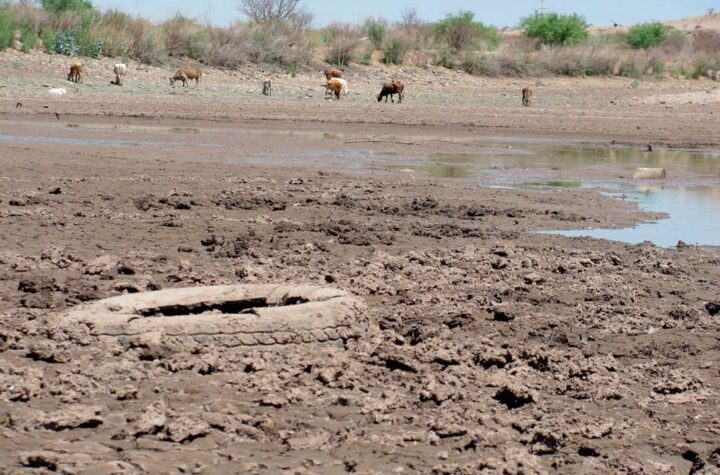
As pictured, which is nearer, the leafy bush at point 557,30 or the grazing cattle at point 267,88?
the grazing cattle at point 267,88

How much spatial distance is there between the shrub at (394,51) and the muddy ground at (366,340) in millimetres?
33958

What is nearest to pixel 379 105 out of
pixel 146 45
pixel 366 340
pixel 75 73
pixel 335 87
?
pixel 335 87

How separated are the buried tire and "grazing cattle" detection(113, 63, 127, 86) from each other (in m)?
26.7

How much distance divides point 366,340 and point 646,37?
251ft

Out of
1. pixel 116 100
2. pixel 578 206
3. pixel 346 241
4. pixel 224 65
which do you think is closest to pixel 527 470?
pixel 346 241

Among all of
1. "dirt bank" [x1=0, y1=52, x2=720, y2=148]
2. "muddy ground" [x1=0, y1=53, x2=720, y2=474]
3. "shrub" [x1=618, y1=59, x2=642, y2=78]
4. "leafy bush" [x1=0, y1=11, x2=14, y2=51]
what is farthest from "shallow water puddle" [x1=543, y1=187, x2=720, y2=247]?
"shrub" [x1=618, y1=59, x2=642, y2=78]

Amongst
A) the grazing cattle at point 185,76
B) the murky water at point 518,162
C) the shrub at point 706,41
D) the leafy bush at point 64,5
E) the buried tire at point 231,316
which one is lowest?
the murky water at point 518,162

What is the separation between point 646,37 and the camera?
3127 inches

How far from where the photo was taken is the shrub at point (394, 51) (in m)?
48.1

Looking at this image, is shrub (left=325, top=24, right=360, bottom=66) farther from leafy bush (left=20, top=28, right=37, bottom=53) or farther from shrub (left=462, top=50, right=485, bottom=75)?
leafy bush (left=20, top=28, right=37, bottom=53)

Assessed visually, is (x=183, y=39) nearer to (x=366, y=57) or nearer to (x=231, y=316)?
(x=366, y=57)

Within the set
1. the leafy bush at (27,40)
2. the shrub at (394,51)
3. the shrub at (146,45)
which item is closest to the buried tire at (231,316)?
the leafy bush at (27,40)

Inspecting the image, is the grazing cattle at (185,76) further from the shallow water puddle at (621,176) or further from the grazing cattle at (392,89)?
the shallow water puddle at (621,176)

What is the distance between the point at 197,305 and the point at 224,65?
3517cm
